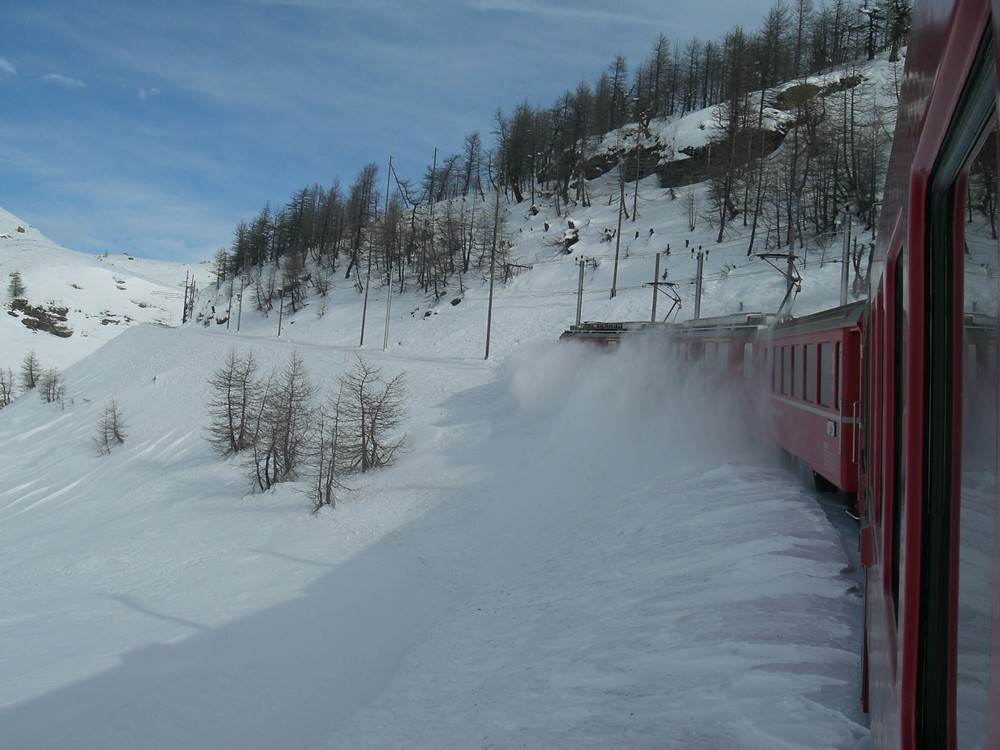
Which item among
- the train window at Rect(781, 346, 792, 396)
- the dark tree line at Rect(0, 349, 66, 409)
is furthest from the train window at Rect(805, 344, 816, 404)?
the dark tree line at Rect(0, 349, 66, 409)

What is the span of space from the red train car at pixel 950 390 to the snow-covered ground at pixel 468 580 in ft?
11.9

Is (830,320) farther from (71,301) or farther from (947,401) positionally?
(71,301)

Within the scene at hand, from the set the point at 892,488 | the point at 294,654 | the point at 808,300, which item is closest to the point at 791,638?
A: the point at 892,488

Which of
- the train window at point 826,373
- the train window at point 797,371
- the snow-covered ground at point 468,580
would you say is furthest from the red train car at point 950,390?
the train window at point 797,371

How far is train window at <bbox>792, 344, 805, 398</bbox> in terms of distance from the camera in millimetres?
11423

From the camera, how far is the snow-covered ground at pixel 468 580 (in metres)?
6.60

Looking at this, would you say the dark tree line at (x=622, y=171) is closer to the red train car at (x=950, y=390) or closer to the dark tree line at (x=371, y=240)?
the dark tree line at (x=371, y=240)

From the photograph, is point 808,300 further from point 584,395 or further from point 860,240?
point 584,395

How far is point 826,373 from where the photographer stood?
988cm

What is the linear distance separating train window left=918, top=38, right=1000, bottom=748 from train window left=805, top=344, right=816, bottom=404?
9.60 metres

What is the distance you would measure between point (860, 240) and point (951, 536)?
51709 millimetres

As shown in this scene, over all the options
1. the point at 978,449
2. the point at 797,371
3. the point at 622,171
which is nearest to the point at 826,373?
the point at 797,371

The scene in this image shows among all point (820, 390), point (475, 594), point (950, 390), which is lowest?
point (475, 594)

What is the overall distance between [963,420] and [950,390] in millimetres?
94
